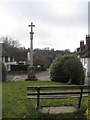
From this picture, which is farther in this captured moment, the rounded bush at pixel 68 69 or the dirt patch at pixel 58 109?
the rounded bush at pixel 68 69

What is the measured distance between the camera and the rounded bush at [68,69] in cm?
2130

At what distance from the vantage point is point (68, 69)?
2152 cm

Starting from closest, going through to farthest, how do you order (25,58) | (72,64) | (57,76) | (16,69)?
(72,64)
(57,76)
(16,69)
(25,58)

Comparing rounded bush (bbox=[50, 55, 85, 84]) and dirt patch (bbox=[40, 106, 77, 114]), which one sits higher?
rounded bush (bbox=[50, 55, 85, 84])

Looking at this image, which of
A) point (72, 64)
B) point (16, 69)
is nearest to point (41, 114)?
point (72, 64)

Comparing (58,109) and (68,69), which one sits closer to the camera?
(58,109)

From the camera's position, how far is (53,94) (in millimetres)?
8016

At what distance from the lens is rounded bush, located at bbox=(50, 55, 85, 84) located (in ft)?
69.9

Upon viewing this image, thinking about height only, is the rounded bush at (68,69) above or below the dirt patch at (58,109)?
above

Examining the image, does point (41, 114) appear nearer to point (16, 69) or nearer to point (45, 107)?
point (45, 107)

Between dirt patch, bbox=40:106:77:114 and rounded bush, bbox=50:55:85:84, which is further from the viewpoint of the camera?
rounded bush, bbox=50:55:85:84

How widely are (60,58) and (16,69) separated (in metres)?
47.8

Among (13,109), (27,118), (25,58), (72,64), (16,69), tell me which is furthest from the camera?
A: (25,58)

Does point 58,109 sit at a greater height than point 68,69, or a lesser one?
lesser
